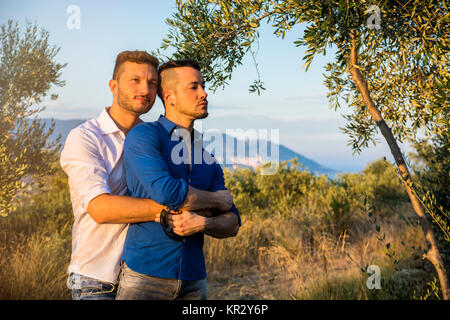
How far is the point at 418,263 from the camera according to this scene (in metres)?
7.35

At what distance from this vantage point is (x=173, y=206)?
2818 millimetres

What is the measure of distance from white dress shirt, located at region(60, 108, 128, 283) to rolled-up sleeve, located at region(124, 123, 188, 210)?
0.63 feet

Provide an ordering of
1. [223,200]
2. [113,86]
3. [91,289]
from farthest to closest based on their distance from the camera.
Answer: [113,86]
[223,200]
[91,289]

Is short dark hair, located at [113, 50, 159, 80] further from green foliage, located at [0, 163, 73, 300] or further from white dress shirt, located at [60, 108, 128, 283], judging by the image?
green foliage, located at [0, 163, 73, 300]

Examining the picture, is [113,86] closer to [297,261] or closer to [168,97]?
[168,97]

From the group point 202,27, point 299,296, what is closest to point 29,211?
point 299,296

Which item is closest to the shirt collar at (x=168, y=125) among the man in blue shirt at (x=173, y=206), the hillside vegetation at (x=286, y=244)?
the man in blue shirt at (x=173, y=206)

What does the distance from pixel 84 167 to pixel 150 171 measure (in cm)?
51

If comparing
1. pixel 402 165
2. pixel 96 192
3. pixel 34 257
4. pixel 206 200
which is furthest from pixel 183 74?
pixel 34 257

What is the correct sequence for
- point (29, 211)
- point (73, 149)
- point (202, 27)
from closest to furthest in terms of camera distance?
1. point (73, 149)
2. point (202, 27)
3. point (29, 211)

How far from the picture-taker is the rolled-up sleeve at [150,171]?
9.04 feet

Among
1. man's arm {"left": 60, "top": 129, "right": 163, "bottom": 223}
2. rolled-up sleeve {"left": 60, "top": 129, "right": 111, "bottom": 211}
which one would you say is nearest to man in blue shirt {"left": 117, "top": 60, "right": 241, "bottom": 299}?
man's arm {"left": 60, "top": 129, "right": 163, "bottom": 223}

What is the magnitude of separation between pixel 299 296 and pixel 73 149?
534cm
